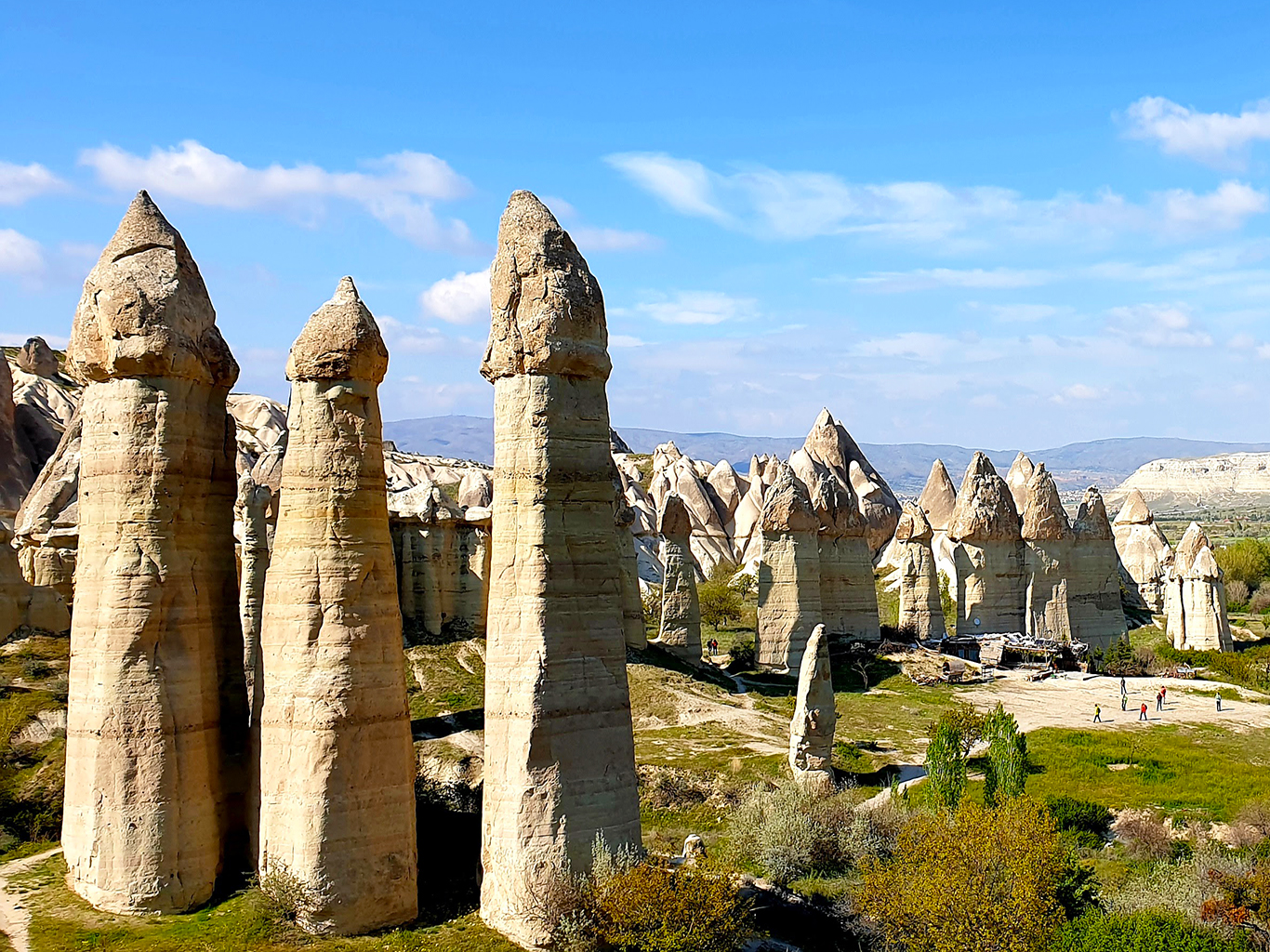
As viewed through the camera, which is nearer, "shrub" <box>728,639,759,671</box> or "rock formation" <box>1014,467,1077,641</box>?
"shrub" <box>728,639,759,671</box>

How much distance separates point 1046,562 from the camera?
41.7m

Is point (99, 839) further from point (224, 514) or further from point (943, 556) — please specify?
point (943, 556)

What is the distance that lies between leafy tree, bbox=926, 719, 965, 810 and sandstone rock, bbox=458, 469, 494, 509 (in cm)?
4440


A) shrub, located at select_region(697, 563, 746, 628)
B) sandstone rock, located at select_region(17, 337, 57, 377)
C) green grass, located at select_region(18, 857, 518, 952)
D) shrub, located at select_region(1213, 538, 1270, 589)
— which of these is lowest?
green grass, located at select_region(18, 857, 518, 952)

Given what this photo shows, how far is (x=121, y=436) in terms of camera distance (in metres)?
15.6

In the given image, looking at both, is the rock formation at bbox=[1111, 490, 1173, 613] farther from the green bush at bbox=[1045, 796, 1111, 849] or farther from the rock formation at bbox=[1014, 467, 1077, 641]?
the green bush at bbox=[1045, 796, 1111, 849]

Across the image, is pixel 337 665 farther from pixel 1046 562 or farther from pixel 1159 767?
pixel 1046 562

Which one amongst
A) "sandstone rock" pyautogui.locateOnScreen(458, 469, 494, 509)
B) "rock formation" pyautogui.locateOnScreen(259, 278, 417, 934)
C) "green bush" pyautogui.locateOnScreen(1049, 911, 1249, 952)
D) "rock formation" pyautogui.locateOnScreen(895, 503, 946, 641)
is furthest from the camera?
"sandstone rock" pyautogui.locateOnScreen(458, 469, 494, 509)

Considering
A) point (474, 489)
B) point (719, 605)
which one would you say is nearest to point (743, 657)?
point (719, 605)

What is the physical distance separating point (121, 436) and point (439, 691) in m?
14.8

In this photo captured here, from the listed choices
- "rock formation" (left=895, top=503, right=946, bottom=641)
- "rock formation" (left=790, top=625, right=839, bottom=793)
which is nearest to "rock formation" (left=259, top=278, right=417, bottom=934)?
"rock formation" (left=790, top=625, right=839, bottom=793)

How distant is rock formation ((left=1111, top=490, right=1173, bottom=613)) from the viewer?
187ft

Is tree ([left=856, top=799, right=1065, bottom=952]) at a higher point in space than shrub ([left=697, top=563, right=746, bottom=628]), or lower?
lower

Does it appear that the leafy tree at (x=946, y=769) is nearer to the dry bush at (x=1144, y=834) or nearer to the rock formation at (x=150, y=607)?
the dry bush at (x=1144, y=834)
